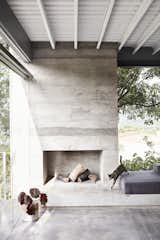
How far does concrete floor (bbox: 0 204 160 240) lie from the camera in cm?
392

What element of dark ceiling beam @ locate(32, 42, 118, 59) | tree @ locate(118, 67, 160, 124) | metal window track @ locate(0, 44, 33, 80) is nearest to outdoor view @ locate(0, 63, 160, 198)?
tree @ locate(118, 67, 160, 124)

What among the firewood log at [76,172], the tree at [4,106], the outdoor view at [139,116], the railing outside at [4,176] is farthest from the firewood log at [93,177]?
the tree at [4,106]

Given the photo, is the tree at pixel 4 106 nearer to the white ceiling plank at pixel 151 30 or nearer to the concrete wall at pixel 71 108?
the concrete wall at pixel 71 108

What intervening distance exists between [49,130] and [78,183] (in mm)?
1193

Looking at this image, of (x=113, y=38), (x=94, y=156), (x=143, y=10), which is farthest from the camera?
(x=94, y=156)

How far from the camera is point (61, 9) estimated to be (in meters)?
4.04

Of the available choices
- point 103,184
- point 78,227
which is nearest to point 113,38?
point 103,184

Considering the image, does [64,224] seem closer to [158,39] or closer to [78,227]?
[78,227]

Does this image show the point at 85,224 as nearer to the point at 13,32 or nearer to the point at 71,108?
the point at 71,108

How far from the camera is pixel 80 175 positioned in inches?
233

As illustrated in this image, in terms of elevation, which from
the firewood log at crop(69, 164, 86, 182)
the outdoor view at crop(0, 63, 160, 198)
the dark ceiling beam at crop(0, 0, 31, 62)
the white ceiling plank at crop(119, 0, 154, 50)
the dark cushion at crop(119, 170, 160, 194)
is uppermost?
the white ceiling plank at crop(119, 0, 154, 50)

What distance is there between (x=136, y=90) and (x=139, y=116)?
2.02 ft

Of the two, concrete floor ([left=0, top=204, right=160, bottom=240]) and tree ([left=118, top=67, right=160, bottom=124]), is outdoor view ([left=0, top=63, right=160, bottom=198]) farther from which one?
concrete floor ([left=0, top=204, right=160, bottom=240])

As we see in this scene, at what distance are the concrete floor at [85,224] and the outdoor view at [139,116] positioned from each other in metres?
1.81
